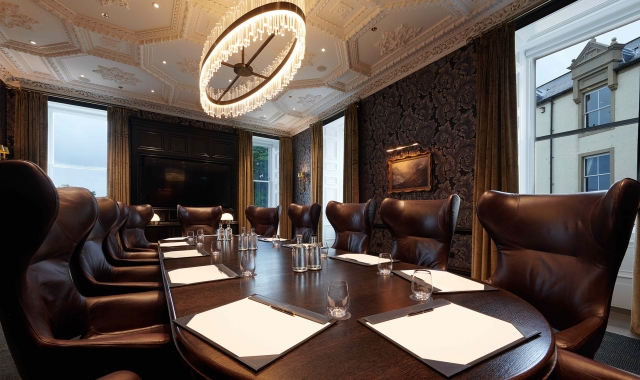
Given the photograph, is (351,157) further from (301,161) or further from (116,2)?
(116,2)

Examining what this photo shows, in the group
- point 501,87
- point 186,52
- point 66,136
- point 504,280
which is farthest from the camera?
point 66,136

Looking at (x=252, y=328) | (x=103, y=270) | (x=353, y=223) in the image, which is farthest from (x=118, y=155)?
(x=252, y=328)

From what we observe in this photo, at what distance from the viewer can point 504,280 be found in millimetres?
1310

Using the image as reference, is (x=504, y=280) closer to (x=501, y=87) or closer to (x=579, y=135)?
(x=501, y=87)

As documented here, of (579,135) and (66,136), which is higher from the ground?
(66,136)

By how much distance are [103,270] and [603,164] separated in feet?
15.3

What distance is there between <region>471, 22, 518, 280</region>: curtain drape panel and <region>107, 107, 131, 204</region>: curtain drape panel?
603cm

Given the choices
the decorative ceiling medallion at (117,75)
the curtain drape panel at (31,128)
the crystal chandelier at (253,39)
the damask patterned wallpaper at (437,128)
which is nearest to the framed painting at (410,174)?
the damask patterned wallpaper at (437,128)

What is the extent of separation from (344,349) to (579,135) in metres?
3.98

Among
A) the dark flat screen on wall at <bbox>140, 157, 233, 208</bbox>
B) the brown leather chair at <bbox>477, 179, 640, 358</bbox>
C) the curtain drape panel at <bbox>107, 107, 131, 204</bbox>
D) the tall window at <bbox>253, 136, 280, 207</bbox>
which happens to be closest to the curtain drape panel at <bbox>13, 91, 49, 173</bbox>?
the curtain drape panel at <bbox>107, 107, 131, 204</bbox>

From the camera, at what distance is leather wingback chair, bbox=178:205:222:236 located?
3.60m

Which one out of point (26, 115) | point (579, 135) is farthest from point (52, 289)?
point (26, 115)

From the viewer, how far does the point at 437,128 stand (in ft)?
12.3

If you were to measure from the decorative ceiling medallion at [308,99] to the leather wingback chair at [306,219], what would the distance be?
3188 millimetres
